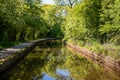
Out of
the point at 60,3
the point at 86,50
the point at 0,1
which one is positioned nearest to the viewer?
the point at 0,1

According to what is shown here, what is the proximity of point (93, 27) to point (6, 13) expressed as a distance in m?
12.8

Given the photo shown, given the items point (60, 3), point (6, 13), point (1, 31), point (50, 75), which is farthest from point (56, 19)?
point (50, 75)

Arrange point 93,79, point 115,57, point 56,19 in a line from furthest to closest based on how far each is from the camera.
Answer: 1. point 56,19
2. point 115,57
3. point 93,79

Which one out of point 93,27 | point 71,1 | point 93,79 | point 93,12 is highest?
point 71,1

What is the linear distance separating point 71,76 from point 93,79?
1747 millimetres

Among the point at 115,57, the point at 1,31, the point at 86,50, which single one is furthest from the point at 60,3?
the point at 115,57

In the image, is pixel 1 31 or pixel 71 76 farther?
pixel 1 31

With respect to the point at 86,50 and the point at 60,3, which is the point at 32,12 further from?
the point at 86,50

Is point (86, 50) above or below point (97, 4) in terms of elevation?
below

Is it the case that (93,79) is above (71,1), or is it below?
below

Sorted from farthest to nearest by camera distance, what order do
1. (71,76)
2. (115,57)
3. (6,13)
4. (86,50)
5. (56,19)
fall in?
(56,19)
(86,50)
(6,13)
(115,57)
(71,76)

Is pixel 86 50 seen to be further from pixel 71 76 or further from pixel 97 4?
pixel 71 76

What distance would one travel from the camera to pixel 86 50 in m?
30.0

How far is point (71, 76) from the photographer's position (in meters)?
16.8
